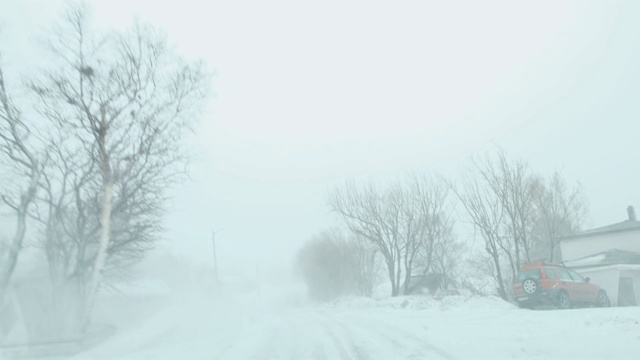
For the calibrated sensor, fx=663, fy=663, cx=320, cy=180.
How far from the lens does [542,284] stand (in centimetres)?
2331

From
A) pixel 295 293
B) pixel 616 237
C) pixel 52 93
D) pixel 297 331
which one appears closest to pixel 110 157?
pixel 52 93

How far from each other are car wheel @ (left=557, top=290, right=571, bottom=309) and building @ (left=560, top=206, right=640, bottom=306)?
31.0 feet

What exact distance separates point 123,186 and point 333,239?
45364 mm

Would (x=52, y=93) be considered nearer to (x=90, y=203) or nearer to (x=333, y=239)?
(x=90, y=203)

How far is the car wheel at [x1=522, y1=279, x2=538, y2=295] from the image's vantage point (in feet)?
77.0

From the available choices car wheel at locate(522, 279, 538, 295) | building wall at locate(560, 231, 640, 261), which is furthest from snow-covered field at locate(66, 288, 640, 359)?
building wall at locate(560, 231, 640, 261)

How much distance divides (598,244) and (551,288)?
71.8 ft

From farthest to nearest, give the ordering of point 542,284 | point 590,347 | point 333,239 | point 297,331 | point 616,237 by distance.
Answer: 1. point 333,239
2. point 616,237
3. point 542,284
4. point 297,331
5. point 590,347

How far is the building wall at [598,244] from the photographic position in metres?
41.8

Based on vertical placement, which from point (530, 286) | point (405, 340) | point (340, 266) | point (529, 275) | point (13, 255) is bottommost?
point (340, 266)

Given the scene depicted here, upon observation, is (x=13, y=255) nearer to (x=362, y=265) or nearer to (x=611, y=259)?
(x=611, y=259)

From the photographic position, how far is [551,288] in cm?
2317

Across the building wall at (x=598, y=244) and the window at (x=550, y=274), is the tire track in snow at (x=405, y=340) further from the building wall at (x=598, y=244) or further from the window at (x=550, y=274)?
the building wall at (x=598, y=244)

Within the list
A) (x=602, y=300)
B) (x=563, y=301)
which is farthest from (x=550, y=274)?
(x=602, y=300)
